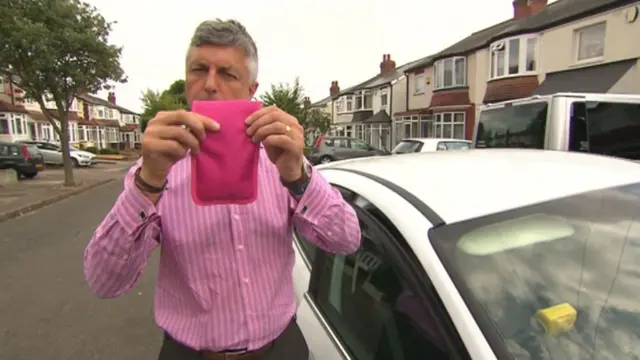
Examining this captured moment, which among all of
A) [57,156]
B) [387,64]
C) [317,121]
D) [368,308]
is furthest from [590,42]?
[57,156]

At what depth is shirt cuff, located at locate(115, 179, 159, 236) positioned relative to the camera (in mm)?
1086

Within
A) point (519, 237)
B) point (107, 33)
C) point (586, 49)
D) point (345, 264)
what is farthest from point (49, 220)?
point (586, 49)

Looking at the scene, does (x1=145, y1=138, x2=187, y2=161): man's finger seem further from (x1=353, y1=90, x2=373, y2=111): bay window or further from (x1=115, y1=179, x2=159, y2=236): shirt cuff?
(x1=353, y1=90, x2=373, y2=111): bay window

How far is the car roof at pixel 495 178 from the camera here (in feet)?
4.60

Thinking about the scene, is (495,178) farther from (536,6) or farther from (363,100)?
(363,100)

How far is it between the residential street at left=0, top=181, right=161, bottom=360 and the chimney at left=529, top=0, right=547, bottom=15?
22.1m

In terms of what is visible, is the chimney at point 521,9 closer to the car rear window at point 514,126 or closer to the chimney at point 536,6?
the chimney at point 536,6

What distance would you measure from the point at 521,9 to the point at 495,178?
2360 centimetres

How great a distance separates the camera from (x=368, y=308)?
5.19ft

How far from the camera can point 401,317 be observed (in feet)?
4.39

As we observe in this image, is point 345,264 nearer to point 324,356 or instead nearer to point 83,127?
point 324,356

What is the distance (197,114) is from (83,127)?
52.7 metres

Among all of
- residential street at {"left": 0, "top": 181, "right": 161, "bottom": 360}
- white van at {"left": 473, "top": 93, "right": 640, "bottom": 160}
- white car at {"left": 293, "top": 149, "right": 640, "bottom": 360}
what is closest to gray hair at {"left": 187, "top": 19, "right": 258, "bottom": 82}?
white car at {"left": 293, "top": 149, "right": 640, "bottom": 360}

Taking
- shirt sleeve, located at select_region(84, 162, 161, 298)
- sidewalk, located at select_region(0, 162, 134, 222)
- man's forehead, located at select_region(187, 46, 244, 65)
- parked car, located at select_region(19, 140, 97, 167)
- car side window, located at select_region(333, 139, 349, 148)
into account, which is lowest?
sidewalk, located at select_region(0, 162, 134, 222)
